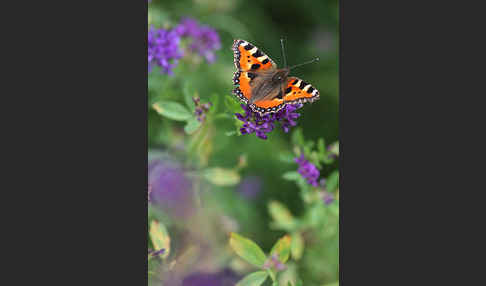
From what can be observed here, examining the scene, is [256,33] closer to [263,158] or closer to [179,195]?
[263,158]

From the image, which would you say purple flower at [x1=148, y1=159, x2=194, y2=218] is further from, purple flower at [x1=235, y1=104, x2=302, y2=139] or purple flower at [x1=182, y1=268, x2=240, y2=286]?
purple flower at [x1=235, y1=104, x2=302, y2=139]

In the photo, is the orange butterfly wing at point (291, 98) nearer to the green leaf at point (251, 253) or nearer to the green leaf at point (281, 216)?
the green leaf at point (251, 253)

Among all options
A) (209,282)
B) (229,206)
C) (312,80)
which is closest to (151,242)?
(209,282)

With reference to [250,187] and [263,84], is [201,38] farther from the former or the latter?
[250,187]

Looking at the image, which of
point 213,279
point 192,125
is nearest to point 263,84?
point 192,125

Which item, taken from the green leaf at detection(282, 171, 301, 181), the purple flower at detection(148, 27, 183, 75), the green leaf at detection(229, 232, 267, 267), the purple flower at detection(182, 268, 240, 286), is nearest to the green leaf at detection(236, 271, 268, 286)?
the green leaf at detection(229, 232, 267, 267)
